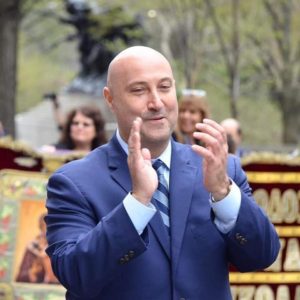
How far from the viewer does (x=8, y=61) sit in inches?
615

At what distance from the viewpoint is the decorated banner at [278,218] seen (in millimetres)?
6348

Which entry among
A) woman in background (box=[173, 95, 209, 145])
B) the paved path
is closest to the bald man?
woman in background (box=[173, 95, 209, 145])

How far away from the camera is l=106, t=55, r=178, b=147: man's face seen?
283 cm

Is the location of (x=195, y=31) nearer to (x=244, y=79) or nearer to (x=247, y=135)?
(x=244, y=79)

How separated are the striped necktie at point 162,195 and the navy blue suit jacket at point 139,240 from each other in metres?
0.03

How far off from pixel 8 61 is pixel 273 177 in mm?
9730

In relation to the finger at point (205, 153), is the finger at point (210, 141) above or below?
above

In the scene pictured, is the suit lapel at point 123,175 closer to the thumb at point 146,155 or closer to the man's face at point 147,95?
the man's face at point 147,95

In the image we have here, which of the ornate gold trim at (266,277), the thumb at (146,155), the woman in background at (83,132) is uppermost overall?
the woman in background at (83,132)

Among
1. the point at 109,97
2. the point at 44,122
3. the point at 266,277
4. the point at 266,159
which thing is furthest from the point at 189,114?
the point at 44,122

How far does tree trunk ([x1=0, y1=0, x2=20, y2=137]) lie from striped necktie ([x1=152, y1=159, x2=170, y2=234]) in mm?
12720

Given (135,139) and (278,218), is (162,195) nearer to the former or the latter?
(135,139)

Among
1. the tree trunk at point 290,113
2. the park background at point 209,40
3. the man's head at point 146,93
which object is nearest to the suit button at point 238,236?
the man's head at point 146,93

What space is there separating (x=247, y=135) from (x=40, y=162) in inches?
1151
